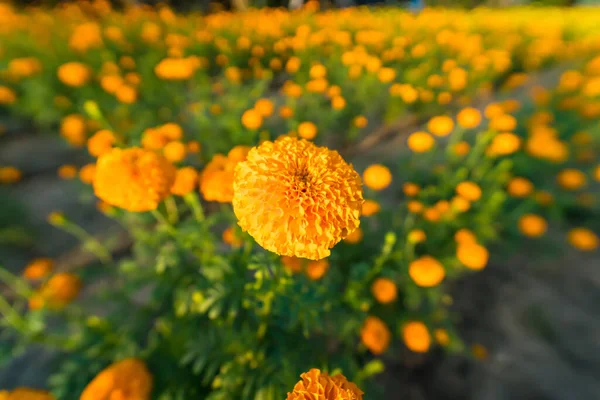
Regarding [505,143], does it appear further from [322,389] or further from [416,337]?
[322,389]

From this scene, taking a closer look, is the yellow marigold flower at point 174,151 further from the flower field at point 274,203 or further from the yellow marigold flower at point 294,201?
the yellow marigold flower at point 294,201

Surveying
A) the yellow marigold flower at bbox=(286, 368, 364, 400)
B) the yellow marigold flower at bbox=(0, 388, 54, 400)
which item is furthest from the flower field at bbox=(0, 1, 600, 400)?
the yellow marigold flower at bbox=(0, 388, 54, 400)

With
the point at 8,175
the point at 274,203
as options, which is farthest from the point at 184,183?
the point at 8,175

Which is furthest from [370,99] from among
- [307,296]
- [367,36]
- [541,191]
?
[307,296]

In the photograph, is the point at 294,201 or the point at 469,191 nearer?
the point at 294,201

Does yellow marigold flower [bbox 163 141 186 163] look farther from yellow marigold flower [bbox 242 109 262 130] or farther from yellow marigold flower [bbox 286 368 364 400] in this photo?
yellow marigold flower [bbox 286 368 364 400]

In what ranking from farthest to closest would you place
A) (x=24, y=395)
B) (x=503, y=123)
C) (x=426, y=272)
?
(x=503, y=123) < (x=426, y=272) < (x=24, y=395)
